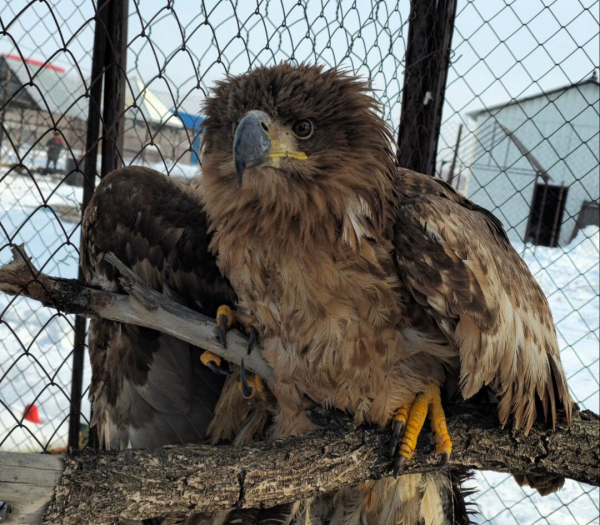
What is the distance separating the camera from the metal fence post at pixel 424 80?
3.00 meters

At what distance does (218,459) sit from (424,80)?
2.37m

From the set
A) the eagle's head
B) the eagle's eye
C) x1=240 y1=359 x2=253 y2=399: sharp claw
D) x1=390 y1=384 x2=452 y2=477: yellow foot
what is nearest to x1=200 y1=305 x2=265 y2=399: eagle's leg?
x1=240 y1=359 x2=253 y2=399: sharp claw

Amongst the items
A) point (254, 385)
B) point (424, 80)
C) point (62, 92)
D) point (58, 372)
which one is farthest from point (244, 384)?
point (62, 92)

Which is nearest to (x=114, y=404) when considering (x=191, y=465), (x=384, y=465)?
(x=191, y=465)

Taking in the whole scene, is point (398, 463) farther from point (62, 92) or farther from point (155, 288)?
point (62, 92)

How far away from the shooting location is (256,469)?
4.99ft

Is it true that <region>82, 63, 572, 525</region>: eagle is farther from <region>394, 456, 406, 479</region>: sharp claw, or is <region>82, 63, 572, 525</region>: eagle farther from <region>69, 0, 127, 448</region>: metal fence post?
<region>69, 0, 127, 448</region>: metal fence post

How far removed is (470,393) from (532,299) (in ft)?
1.58

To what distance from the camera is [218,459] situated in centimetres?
150

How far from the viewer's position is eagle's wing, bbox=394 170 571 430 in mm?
1657

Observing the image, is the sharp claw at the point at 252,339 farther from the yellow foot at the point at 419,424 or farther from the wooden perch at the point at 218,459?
the yellow foot at the point at 419,424

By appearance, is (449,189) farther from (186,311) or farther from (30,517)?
(30,517)

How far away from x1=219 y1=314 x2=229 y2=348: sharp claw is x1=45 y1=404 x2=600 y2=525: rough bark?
0.41 m

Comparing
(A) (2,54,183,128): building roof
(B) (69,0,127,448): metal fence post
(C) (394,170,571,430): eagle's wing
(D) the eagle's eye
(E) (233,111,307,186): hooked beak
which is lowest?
(C) (394,170,571,430): eagle's wing
